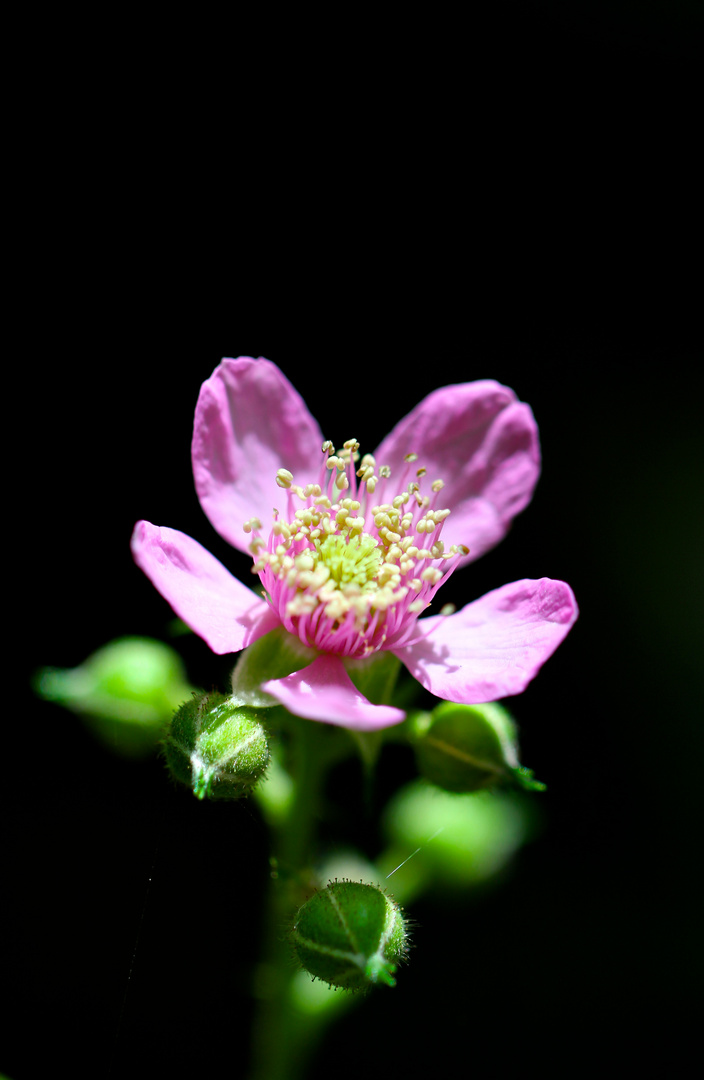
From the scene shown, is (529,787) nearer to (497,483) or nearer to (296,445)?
(497,483)

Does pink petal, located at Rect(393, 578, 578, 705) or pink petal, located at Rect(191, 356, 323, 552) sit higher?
pink petal, located at Rect(191, 356, 323, 552)

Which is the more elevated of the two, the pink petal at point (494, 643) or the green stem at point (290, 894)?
the pink petal at point (494, 643)

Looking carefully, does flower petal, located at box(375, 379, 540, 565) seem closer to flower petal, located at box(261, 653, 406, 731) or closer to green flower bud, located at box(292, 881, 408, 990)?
flower petal, located at box(261, 653, 406, 731)

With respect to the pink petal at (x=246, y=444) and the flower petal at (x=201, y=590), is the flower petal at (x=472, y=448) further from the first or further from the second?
the flower petal at (x=201, y=590)

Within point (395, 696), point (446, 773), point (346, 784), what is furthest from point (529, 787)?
point (346, 784)

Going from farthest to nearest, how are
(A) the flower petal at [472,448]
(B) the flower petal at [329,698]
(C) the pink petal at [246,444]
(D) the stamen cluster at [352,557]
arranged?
(A) the flower petal at [472,448] < (C) the pink petal at [246,444] < (D) the stamen cluster at [352,557] < (B) the flower petal at [329,698]

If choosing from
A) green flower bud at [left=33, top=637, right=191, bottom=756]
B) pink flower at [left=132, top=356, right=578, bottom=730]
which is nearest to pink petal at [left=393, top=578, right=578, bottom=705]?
pink flower at [left=132, top=356, right=578, bottom=730]

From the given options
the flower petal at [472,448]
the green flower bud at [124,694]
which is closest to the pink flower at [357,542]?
the flower petal at [472,448]
